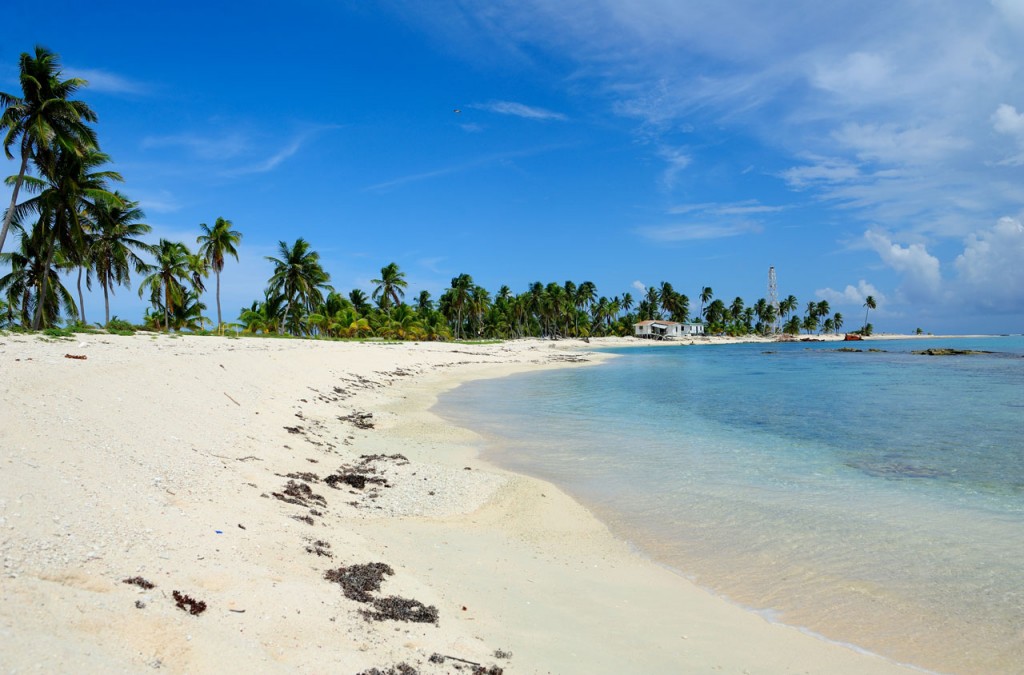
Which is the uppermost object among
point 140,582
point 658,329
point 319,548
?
point 658,329

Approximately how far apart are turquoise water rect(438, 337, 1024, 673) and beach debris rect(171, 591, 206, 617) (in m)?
6.24

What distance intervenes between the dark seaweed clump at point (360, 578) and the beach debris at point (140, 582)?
1.77 meters

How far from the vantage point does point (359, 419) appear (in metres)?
17.5

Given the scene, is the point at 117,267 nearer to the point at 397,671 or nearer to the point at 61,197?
the point at 61,197

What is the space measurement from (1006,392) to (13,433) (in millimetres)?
41254

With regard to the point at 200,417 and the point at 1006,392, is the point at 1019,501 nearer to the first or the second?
the point at 200,417

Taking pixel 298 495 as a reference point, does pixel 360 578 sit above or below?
below

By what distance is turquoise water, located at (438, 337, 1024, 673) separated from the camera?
6660 millimetres

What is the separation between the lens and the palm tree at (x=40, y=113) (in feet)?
78.1

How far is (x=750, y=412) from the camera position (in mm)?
23688

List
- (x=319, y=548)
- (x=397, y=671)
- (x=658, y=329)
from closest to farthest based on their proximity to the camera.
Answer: (x=397, y=671) < (x=319, y=548) < (x=658, y=329)

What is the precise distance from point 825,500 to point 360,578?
9.55m

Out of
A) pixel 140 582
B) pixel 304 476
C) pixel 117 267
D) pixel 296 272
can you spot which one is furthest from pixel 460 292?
pixel 140 582

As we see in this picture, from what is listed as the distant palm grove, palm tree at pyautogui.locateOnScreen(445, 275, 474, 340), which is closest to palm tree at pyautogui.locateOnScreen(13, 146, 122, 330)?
the distant palm grove
